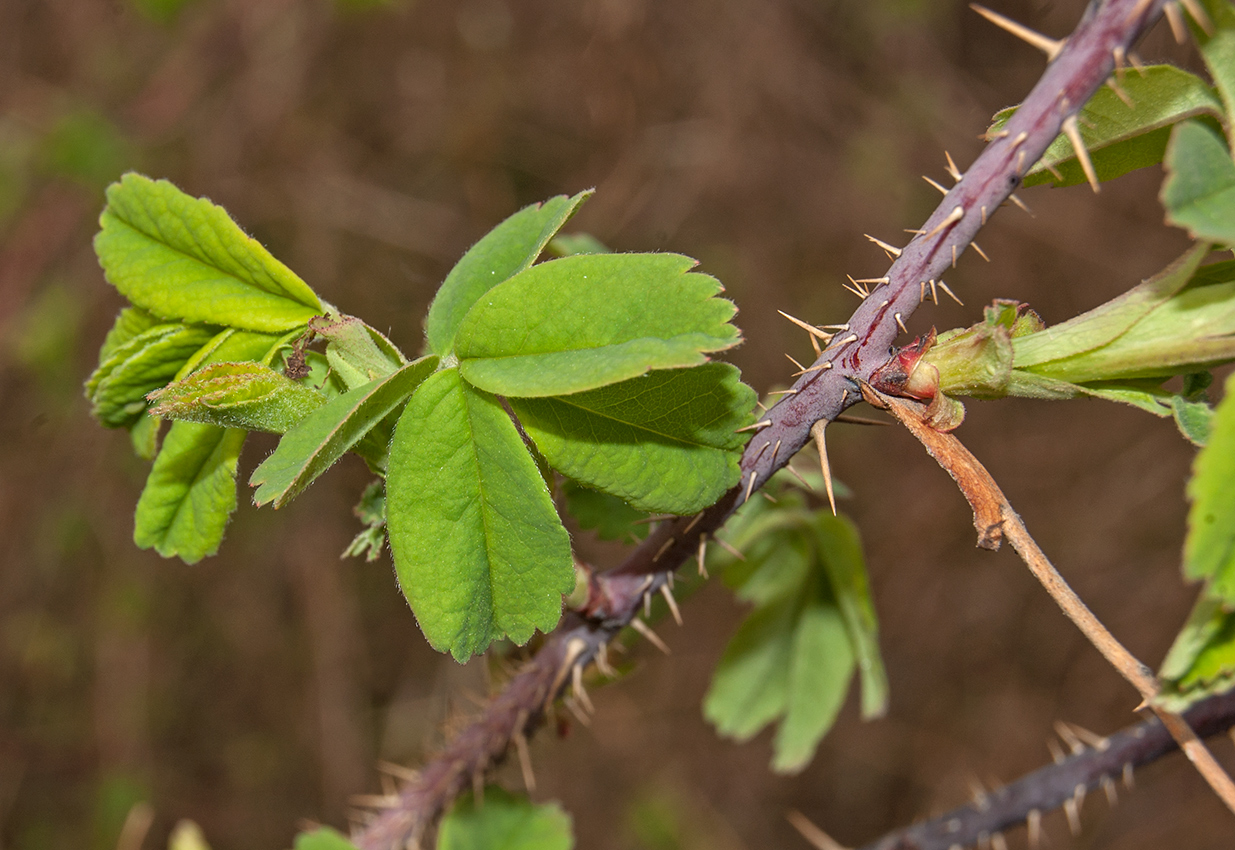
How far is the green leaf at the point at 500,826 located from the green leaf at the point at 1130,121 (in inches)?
58.9

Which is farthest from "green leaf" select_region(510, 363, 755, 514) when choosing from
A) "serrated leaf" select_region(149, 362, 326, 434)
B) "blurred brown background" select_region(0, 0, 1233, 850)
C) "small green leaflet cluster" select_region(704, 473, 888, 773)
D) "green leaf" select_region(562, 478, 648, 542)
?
"blurred brown background" select_region(0, 0, 1233, 850)

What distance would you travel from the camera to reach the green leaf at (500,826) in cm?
181

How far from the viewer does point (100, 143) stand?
4.92m

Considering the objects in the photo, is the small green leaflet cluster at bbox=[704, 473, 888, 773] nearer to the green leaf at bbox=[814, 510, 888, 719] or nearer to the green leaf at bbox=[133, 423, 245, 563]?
the green leaf at bbox=[814, 510, 888, 719]

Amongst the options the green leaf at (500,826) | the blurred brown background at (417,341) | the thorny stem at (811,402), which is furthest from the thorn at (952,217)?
the blurred brown background at (417,341)

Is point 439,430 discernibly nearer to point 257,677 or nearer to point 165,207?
point 165,207

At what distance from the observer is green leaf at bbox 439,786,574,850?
181 cm

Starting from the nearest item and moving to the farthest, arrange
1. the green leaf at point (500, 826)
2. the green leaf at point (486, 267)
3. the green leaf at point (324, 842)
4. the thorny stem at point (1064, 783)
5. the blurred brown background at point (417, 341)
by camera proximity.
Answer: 1. the green leaf at point (486, 267)
2. the thorny stem at point (1064, 783)
3. the green leaf at point (324, 842)
4. the green leaf at point (500, 826)
5. the blurred brown background at point (417, 341)

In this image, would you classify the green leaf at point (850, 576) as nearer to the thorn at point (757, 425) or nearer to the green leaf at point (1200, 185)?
the thorn at point (757, 425)

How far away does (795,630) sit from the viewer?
2.08 metres

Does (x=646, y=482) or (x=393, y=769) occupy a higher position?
(x=646, y=482)

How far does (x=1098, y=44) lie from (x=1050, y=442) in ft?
17.5

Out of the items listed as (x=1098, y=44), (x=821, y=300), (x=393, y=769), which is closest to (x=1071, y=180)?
(x=1098, y=44)

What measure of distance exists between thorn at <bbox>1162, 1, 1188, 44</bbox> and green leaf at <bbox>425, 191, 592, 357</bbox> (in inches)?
27.7
